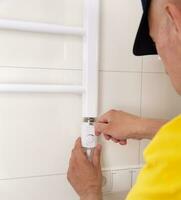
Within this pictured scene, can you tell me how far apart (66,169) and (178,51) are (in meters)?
0.54

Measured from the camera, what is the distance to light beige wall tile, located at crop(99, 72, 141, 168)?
109 cm

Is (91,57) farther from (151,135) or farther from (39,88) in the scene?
(151,135)

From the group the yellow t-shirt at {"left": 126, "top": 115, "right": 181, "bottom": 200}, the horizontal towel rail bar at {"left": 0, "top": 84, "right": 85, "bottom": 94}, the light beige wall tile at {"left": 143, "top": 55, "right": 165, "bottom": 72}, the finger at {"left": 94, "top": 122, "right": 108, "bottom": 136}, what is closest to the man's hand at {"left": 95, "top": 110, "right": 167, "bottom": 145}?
the finger at {"left": 94, "top": 122, "right": 108, "bottom": 136}

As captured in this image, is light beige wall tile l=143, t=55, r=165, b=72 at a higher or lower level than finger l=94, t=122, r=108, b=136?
higher

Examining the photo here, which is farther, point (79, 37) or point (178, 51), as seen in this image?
point (79, 37)

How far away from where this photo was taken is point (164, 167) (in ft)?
1.94

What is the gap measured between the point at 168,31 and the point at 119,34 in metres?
0.42

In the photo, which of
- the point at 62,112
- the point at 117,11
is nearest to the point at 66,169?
the point at 62,112

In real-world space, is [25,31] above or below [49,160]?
above

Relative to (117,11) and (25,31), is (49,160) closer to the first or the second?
(25,31)

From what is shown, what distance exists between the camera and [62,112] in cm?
103

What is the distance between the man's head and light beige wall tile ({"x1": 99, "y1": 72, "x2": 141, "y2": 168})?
35 cm

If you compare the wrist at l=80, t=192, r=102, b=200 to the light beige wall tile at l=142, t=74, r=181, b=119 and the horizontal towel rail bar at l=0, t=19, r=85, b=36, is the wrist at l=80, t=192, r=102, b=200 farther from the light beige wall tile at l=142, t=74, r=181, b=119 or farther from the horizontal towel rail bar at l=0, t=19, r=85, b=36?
the horizontal towel rail bar at l=0, t=19, r=85, b=36

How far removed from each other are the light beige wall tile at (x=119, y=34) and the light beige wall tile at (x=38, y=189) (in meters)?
0.39
